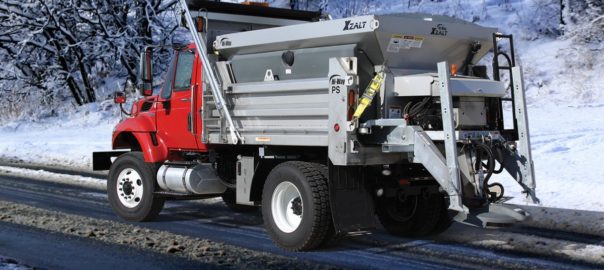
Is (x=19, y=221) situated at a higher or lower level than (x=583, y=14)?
lower

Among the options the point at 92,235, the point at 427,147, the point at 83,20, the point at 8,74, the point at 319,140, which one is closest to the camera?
the point at 427,147

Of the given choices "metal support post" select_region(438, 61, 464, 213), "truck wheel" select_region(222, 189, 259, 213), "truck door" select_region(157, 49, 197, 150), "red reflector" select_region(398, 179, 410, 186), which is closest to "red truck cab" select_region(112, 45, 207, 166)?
"truck door" select_region(157, 49, 197, 150)

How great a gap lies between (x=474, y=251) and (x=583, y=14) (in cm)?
1646

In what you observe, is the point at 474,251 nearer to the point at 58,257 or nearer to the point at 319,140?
the point at 319,140

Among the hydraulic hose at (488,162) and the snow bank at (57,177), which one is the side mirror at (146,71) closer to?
the snow bank at (57,177)

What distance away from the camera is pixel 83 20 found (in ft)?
87.8

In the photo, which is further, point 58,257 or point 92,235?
point 92,235

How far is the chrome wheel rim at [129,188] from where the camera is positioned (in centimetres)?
918

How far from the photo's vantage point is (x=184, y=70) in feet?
29.1

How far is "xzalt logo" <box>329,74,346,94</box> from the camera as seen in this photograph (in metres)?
6.66

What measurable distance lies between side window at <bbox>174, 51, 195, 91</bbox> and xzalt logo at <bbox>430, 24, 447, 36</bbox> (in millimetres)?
3032

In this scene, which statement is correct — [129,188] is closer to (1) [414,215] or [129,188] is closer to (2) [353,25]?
(1) [414,215]

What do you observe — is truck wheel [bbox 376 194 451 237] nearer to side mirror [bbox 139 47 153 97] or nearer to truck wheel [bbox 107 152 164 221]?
truck wheel [bbox 107 152 164 221]

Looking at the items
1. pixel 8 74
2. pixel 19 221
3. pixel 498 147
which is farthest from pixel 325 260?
pixel 8 74
